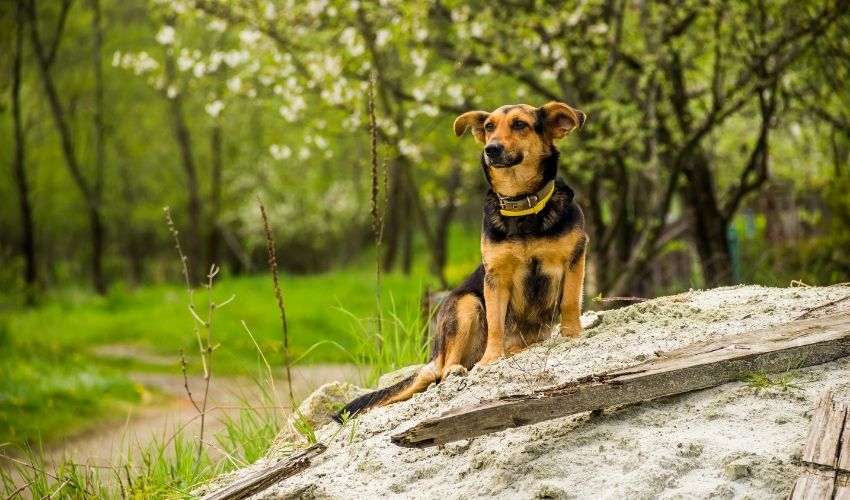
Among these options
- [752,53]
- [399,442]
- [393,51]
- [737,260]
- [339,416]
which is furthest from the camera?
[393,51]

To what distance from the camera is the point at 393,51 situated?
14734 millimetres

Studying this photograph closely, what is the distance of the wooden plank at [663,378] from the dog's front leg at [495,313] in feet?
3.55

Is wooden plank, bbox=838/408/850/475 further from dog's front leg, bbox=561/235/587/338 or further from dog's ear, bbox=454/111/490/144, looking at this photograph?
dog's ear, bbox=454/111/490/144

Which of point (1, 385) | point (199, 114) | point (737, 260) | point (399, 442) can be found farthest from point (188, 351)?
point (199, 114)

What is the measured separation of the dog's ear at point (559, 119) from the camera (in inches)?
195

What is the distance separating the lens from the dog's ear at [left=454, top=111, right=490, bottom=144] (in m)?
5.20

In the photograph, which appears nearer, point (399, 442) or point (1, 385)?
point (399, 442)

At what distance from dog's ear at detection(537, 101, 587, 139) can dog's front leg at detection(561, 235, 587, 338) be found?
0.62 metres

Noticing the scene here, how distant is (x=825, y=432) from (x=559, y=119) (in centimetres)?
233

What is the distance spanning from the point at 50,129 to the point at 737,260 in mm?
28841

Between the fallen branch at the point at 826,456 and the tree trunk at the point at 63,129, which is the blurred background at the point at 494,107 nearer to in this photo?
the tree trunk at the point at 63,129

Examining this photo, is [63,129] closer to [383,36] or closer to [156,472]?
[383,36]

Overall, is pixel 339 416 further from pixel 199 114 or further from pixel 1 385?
pixel 199 114

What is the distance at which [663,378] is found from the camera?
3.84 meters
